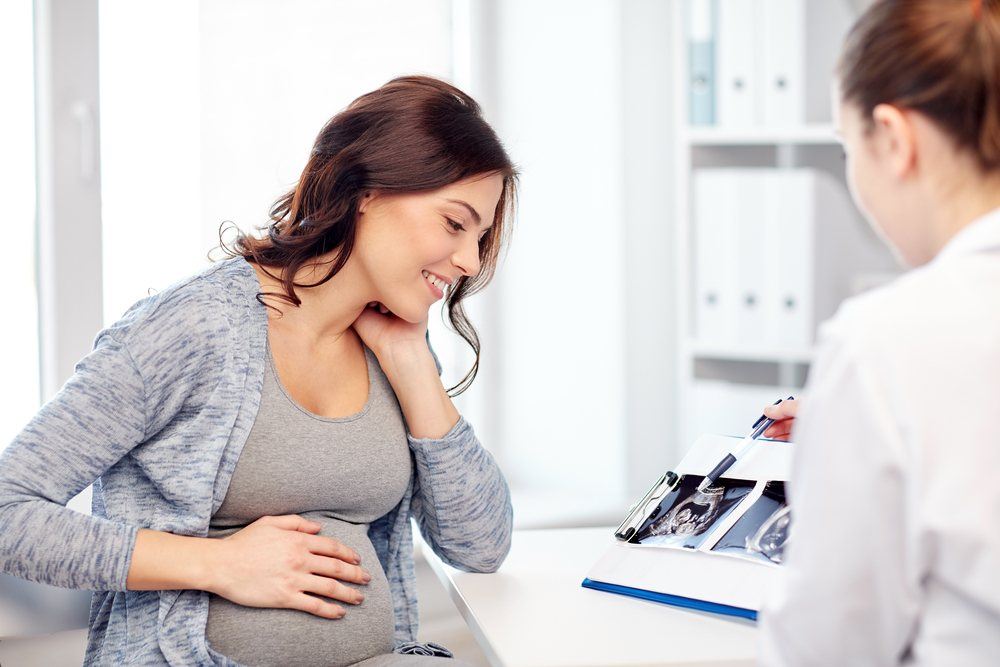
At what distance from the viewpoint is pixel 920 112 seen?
27.7 inches

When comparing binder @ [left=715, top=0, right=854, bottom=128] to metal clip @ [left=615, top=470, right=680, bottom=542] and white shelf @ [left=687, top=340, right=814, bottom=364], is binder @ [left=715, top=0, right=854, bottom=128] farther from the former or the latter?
metal clip @ [left=615, top=470, right=680, bottom=542]

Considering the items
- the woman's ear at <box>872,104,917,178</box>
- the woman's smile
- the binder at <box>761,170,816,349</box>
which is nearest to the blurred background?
the binder at <box>761,170,816,349</box>

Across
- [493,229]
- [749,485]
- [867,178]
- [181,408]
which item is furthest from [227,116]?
[867,178]

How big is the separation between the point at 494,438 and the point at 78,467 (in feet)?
5.65

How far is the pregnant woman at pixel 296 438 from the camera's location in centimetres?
111

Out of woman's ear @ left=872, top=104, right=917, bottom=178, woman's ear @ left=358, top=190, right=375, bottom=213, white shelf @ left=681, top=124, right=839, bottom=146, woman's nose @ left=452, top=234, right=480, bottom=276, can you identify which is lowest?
woman's nose @ left=452, top=234, right=480, bottom=276

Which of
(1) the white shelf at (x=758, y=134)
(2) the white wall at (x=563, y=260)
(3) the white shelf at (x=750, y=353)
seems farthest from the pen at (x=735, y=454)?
(2) the white wall at (x=563, y=260)

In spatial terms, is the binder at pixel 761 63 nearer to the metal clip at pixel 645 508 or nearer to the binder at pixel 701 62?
the binder at pixel 701 62

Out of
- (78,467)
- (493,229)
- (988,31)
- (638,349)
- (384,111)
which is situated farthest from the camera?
(638,349)

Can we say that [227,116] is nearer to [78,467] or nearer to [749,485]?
[78,467]

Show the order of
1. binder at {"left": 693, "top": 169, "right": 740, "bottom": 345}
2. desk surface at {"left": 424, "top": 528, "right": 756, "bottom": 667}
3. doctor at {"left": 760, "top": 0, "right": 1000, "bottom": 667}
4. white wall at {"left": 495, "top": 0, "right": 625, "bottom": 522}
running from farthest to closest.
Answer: white wall at {"left": 495, "top": 0, "right": 625, "bottom": 522} < binder at {"left": 693, "top": 169, "right": 740, "bottom": 345} < desk surface at {"left": 424, "top": 528, "right": 756, "bottom": 667} < doctor at {"left": 760, "top": 0, "right": 1000, "bottom": 667}

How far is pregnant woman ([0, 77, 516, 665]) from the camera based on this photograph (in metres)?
1.11

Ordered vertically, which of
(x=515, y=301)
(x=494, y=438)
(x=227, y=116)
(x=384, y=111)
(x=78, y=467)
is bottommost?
(x=494, y=438)

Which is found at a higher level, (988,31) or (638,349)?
(988,31)
